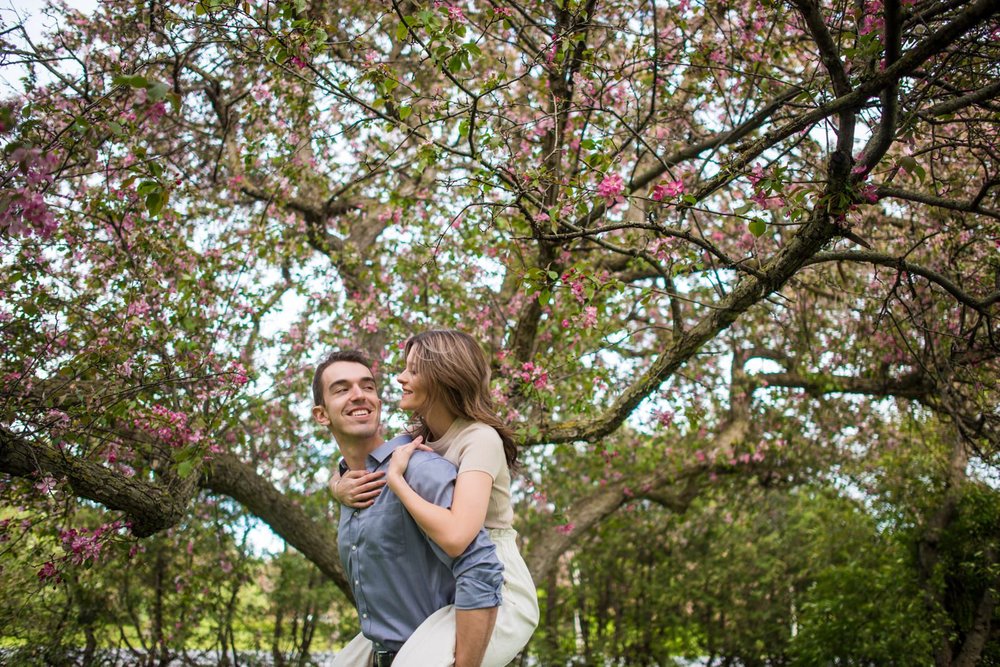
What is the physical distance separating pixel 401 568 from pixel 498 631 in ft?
1.03

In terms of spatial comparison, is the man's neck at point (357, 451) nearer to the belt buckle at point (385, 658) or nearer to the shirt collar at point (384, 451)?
the shirt collar at point (384, 451)

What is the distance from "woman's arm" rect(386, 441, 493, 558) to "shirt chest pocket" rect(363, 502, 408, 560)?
127mm

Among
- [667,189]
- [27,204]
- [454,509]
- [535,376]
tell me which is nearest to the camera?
[27,204]

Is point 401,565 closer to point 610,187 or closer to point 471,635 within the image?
point 471,635

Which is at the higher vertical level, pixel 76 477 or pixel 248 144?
pixel 248 144

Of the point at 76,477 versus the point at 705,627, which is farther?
the point at 705,627

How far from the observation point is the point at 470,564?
1.89 metres

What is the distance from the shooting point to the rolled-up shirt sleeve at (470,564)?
1877 millimetres

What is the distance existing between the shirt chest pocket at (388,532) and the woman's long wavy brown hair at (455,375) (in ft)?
1.12

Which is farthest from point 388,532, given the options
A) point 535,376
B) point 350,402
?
point 535,376

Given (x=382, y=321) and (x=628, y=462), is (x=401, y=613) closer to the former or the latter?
(x=382, y=321)

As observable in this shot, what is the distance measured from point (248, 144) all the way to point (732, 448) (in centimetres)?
470

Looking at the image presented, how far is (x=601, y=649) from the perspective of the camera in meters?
7.78

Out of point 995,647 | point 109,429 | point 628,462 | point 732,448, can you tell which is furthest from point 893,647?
point 109,429
